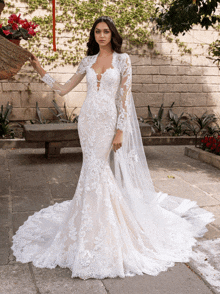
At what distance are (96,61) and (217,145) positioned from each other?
421 cm

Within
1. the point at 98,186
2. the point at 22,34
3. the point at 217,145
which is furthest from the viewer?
the point at 217,145

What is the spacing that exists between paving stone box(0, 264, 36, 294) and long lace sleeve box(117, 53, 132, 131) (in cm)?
146

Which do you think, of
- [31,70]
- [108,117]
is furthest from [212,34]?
[108,117]

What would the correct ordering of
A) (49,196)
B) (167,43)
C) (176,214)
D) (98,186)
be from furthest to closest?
(167,43) < (49,196) < (176,214) < (98,186)

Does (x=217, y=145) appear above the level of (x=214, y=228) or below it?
above

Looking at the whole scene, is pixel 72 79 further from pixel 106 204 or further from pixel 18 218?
pixel 18 218

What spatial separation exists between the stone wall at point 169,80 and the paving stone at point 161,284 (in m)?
6.15

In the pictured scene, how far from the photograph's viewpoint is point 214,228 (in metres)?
3.65

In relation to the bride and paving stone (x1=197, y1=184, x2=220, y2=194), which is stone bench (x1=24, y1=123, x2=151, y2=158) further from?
the bride

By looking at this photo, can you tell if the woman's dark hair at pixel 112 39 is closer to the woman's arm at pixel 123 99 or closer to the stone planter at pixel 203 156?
the woman's arm at pixel 123 99

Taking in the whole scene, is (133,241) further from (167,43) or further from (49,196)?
(167,43)

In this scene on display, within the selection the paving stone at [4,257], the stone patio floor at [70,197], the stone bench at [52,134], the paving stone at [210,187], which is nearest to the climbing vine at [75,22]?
the stone bench at [52,134]

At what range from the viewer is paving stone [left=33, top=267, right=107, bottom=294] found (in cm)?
249

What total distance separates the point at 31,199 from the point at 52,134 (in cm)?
205
